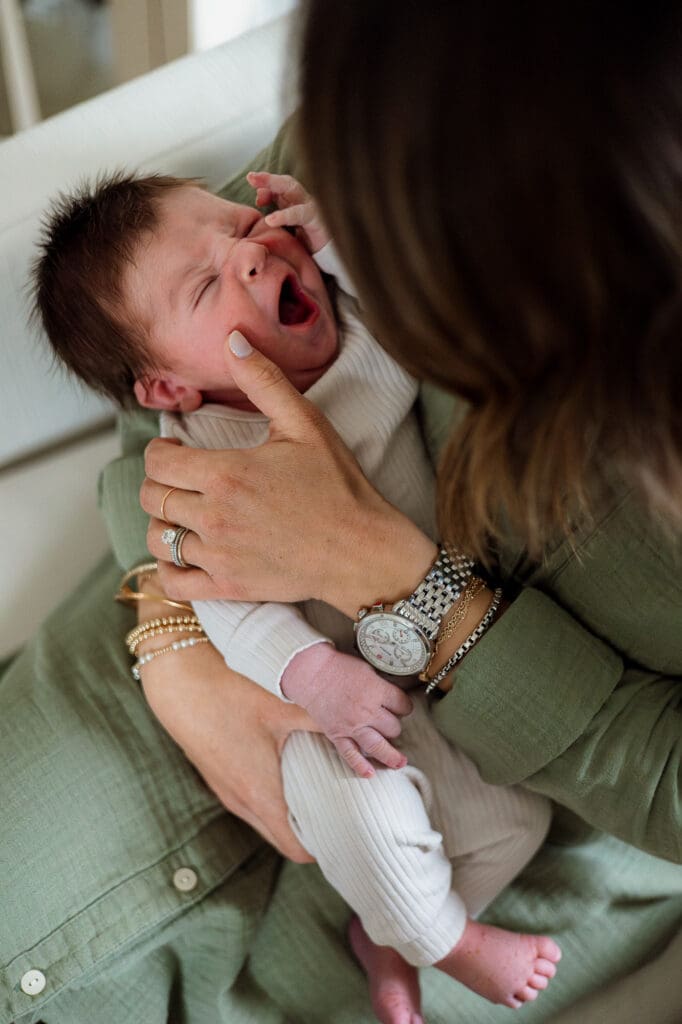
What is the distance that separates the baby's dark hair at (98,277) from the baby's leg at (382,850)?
1.64 feet

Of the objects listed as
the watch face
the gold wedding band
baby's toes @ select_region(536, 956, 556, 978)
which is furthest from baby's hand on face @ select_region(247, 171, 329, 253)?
baby's toes @ select_region(536, 956, 556, 978)

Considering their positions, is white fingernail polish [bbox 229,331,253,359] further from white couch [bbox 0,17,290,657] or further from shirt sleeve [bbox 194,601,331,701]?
white couch [bbox 0,17,290,657]

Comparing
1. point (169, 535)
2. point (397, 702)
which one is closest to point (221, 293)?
point (169, 535)

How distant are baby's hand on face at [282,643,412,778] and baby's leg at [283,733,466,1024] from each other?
0.11 feet

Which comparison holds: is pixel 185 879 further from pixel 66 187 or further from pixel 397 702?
pixel 66 187

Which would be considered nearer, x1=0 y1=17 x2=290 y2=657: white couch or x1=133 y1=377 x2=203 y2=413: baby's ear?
x1=133 y1=377 x2=203 y2=413: baby's ear

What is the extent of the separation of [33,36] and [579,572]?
8.91 feet

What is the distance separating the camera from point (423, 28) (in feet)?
1.66

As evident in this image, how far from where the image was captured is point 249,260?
96 cm

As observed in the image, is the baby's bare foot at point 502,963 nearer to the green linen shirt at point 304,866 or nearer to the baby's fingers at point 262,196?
the green linen shirt at point 304,866

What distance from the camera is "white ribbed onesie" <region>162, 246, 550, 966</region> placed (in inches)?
34.3

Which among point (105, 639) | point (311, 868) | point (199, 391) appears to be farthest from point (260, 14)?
point (311, 868)

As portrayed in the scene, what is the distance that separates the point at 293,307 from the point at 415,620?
0.42 meters

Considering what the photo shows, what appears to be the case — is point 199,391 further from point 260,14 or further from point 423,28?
point 260,14
